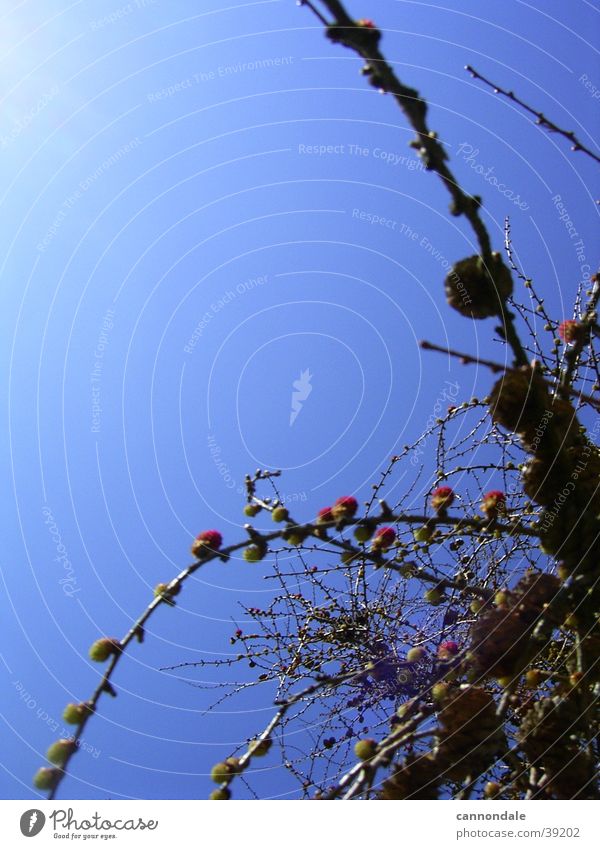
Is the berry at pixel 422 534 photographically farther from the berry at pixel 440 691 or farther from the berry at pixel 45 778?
the berry at pixel 45 778

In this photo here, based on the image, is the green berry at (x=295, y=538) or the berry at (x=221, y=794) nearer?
the berry at (x=221, y=794)

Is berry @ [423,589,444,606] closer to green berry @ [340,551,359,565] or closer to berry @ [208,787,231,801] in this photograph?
green berry @ [340,551,359,565]

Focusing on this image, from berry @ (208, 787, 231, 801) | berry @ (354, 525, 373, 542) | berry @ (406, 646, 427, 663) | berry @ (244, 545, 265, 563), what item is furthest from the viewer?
berry @ (406, 646, 427, 663)

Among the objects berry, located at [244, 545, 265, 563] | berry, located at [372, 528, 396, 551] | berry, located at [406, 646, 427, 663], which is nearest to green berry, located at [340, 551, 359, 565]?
berry, located at [372, 528, 396, 551]

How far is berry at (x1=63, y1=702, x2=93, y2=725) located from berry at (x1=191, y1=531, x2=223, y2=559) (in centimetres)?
63

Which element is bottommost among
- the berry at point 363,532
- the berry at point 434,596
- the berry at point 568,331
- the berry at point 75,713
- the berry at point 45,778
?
the berry at point 45,778

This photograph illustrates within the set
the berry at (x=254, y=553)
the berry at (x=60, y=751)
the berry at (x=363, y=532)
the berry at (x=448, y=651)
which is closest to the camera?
the berry at (x=60, y=751)

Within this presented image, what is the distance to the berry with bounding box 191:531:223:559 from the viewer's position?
2.41m

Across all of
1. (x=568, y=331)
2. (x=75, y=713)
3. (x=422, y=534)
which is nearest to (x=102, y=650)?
(x=75, y=713)

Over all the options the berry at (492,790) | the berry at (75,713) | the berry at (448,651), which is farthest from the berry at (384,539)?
the berry at (75,713)

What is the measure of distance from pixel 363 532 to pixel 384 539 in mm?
283

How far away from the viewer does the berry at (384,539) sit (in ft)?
8.86

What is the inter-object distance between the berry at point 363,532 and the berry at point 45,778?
126 centimetres
